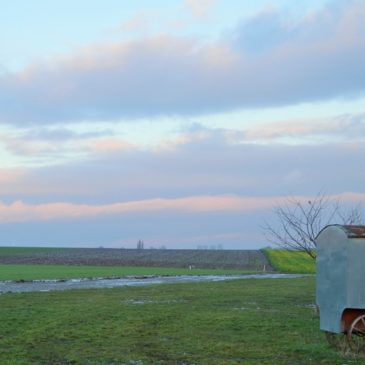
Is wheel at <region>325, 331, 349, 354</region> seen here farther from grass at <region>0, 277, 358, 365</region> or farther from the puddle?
the puddle

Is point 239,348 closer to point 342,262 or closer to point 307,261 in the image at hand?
point 342,262

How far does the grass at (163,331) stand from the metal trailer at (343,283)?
0.55 meters

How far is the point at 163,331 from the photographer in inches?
679

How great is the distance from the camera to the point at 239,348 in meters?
14.6

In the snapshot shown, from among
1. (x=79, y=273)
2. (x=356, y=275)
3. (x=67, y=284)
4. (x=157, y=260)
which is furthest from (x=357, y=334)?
(x=157, y=260)

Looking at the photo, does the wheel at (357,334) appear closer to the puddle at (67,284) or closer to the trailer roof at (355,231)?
the trailer roof at (355,231)

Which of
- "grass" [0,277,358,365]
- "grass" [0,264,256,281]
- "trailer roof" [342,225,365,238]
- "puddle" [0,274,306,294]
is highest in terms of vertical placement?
"trailer roof" [342,225,365,238]

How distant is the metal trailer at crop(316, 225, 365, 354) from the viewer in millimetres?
13203

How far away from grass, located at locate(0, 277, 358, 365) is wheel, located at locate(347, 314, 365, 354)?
17.2 inches

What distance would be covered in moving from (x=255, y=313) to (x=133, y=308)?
4.14 metres

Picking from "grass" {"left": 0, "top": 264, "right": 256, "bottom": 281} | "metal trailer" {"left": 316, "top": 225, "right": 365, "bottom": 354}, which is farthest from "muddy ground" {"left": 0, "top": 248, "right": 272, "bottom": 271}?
"metal trailer" {"left": 316, "top": 225, "right": 365, "bottom": 354}

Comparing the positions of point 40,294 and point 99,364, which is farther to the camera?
point 40,294

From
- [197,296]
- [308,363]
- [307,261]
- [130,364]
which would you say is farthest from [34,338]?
[307,261]

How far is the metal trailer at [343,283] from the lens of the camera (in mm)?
13203
